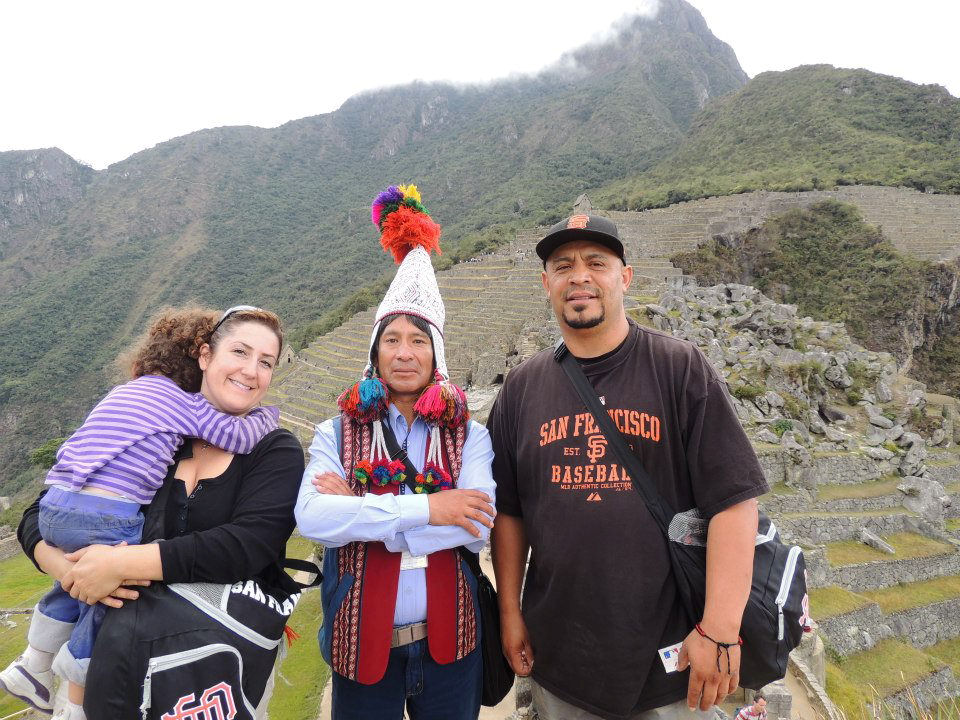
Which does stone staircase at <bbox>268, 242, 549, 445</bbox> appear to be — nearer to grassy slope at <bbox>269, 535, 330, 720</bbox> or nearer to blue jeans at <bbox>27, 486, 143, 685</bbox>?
grassy slope at <bbox>269, 535, 330, 720</bbox>

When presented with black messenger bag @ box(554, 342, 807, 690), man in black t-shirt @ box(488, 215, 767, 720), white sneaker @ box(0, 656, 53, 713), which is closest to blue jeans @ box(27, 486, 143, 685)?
white sneaker @ box(0, 656, 53, 713)

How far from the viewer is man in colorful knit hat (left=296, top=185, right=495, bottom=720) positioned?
4.75 feet

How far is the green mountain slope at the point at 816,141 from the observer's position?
2738 cm

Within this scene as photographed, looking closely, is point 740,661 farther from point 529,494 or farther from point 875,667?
point 875,667

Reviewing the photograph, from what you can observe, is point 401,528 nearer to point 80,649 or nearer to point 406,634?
point 406,634

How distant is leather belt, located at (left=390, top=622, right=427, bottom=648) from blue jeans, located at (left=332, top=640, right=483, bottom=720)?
4 cm

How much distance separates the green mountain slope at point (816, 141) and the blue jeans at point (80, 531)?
31.5m

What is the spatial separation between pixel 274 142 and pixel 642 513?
104 m

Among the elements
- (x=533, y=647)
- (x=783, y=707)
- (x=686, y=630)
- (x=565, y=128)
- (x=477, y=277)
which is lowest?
(x=783, y=707)

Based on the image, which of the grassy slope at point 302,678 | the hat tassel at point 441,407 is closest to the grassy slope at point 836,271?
the grassy slope at point 302,678

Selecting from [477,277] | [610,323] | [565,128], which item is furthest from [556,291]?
[565,128]

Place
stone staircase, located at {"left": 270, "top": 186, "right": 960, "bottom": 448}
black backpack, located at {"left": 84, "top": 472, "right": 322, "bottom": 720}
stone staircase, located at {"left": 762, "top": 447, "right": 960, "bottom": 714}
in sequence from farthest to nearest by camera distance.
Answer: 1. stone staircase, located at {"left": 270, "top": 186, "right": 960, "bottom": 448}
2. stone staircase, located at {"left": 762, "top": 447, "right": 960, "bottom": 714}
3. black backpack, located at {"left": 84, "top": 472, "right": 322, "bottom": 720}

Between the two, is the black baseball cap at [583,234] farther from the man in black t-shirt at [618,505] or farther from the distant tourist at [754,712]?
the distant tourist at [754,712]

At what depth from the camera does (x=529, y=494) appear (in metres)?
1.64
